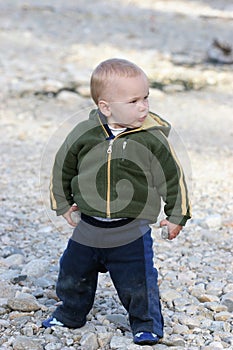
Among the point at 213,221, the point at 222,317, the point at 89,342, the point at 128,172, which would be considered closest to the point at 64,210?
the point at 128,172

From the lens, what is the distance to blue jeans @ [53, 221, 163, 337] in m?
2.67

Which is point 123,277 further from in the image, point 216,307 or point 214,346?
point 216,307

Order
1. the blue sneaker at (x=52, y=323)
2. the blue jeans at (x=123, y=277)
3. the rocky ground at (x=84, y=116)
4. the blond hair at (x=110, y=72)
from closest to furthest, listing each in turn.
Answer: the blond hair at (x=110, y=72), the blue jeans at (x=123, y=277), the blue sneaker at (x=52, y=323), the rocky ground at (x=84, y=116)

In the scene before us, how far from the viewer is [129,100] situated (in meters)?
2.58

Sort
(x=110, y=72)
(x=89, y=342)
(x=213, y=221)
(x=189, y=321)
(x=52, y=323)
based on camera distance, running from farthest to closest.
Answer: (x=213, y=221)
(x=189, y=321)
(x=52, y=323)
(x=89, y=342)
(x=110, y=72)

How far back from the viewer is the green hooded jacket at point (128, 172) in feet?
8.54

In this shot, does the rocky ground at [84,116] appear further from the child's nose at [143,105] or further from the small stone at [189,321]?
the child's nose at [143,105]

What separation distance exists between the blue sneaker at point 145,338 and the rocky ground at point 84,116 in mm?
32

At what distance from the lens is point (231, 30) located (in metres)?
11.5

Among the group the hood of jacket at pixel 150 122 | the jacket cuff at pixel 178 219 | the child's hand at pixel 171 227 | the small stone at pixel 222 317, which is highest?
the hood of jacket at pixel 150 122

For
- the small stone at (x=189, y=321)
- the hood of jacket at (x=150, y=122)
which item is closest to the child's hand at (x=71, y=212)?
the hood of jacket at (x=150, y=122)

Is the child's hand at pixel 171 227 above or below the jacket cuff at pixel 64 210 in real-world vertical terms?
above

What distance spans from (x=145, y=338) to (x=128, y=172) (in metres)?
0.66

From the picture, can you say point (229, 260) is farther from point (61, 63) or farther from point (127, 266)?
point (61, 63)
